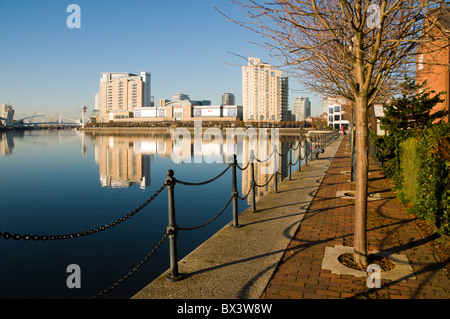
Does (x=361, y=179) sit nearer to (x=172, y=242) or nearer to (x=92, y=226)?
(x=172, y=242)

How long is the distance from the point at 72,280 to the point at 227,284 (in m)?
4.76

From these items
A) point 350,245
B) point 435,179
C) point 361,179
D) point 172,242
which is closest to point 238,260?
point 172,242

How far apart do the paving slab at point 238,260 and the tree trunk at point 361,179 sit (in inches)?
47.4

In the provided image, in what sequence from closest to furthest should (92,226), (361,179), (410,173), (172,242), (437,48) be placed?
(172,242) → (361,179) → (410,173) → (437,48) → (92,226)

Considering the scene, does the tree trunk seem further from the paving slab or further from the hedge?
the hedge

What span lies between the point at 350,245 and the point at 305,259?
1.11 meters

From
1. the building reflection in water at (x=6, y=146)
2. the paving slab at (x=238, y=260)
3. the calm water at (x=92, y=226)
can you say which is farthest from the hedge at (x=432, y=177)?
the building reflection in water at (x=6, y=146)

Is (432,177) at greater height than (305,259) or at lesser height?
greater

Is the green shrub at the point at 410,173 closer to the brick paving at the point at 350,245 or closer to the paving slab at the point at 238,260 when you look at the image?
the brick paving at the point at 350,245

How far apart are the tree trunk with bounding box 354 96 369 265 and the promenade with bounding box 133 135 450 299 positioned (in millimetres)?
410

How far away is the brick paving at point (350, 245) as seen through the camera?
4.18m

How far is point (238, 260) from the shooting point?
207 inches
